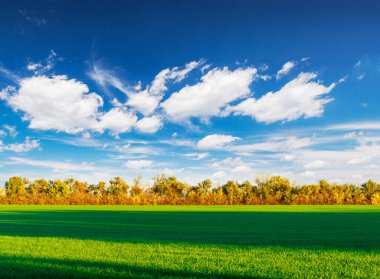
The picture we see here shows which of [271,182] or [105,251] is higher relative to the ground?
[271,182]

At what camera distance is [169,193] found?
99500 mm

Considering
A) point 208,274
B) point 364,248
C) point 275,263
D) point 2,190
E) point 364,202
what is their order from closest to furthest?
point 208,274
point 275,263
point 364,248
point 2,190
point 364,202

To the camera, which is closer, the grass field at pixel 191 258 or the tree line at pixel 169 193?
the grass field at pixel 191 258

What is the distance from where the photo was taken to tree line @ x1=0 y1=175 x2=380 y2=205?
9619 centimetres

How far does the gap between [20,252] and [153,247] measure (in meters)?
5.02

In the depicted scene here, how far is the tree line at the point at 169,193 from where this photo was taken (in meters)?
96.2

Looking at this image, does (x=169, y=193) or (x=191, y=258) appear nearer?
(x=191, y=258)

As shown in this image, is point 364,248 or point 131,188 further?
point 131,188

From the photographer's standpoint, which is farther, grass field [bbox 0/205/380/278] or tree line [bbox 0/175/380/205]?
tree line [bbox 0/175/380/205]

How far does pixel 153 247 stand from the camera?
1435 centimetres

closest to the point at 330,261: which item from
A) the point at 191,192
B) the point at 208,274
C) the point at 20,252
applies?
the point at 208,274

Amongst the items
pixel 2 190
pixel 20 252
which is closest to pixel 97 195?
pixel 2 190

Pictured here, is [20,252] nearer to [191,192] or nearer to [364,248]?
[364,248]

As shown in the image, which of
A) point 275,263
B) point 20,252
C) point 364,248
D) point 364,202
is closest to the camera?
point 275,263
